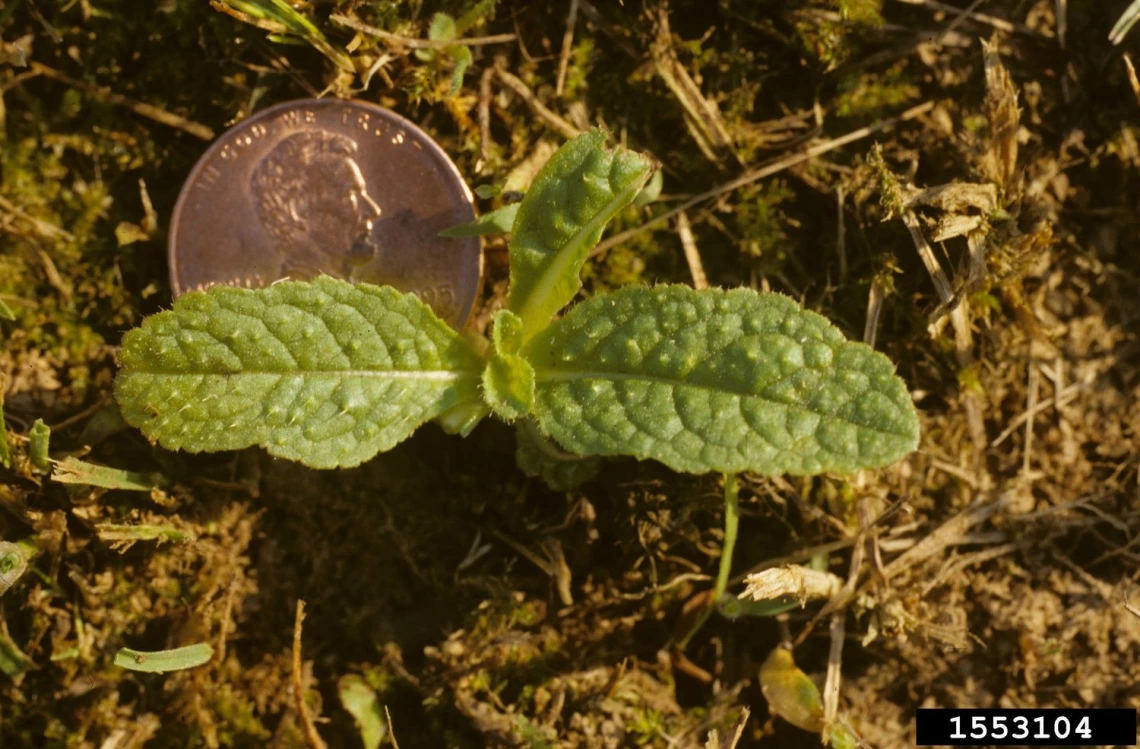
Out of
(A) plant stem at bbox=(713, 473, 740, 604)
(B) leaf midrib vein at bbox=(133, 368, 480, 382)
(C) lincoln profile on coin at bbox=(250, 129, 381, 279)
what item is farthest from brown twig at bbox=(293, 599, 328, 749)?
(A) plant stem at bbox=(713, 473, 740, 604)

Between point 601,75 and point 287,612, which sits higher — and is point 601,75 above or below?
above

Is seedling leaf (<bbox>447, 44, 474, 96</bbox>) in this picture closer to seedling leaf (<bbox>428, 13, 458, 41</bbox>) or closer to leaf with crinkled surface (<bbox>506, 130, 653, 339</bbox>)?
seedling leaf (<bbox>428, 13, 458, 41</bbox>)

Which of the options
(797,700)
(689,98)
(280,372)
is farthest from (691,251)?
(797,700)

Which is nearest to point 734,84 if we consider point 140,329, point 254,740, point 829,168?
point 829,168

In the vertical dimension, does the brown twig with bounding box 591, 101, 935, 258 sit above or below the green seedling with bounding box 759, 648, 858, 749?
above

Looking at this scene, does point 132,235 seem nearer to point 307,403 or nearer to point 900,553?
point 307,403

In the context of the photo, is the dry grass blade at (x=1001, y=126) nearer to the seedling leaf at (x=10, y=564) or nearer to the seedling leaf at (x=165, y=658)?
the seedling leaf at (x=165, y=658)
